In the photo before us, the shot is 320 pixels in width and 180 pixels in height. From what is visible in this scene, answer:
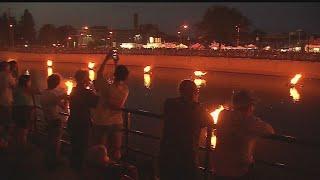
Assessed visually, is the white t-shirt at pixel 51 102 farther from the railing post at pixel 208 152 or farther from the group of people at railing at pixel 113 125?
the railing post at pixel 208 152

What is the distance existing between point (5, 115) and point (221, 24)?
101m

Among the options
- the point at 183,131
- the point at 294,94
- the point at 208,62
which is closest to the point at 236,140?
the point at 183,131

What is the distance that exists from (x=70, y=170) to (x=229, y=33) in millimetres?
102617

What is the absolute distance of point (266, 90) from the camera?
47406mm

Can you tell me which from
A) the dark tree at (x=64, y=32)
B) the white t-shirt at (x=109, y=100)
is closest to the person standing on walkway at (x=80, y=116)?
the white t-shirt at (x=109, y=100)

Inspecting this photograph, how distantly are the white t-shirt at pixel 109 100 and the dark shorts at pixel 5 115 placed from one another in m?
2.86

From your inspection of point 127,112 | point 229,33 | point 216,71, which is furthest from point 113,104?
point 229,33

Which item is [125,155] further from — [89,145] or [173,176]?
[173,176]

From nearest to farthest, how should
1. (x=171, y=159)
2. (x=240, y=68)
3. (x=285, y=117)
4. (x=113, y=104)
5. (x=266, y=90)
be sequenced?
(x=171, y=159)
(x=113, y=104)
(x=285, y=117)
(x=266, y=90)
(x=240, y=68)

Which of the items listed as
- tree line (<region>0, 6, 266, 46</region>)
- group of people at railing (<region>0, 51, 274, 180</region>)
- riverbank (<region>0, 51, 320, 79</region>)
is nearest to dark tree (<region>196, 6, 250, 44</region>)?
tree line (<region>0, 6, 266, 46</region>)

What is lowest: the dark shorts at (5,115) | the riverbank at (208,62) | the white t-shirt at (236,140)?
the riverbank at (208,62)

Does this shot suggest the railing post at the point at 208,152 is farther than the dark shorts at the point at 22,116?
No

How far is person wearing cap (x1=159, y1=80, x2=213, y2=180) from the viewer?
480cm

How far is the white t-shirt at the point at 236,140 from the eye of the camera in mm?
4461
